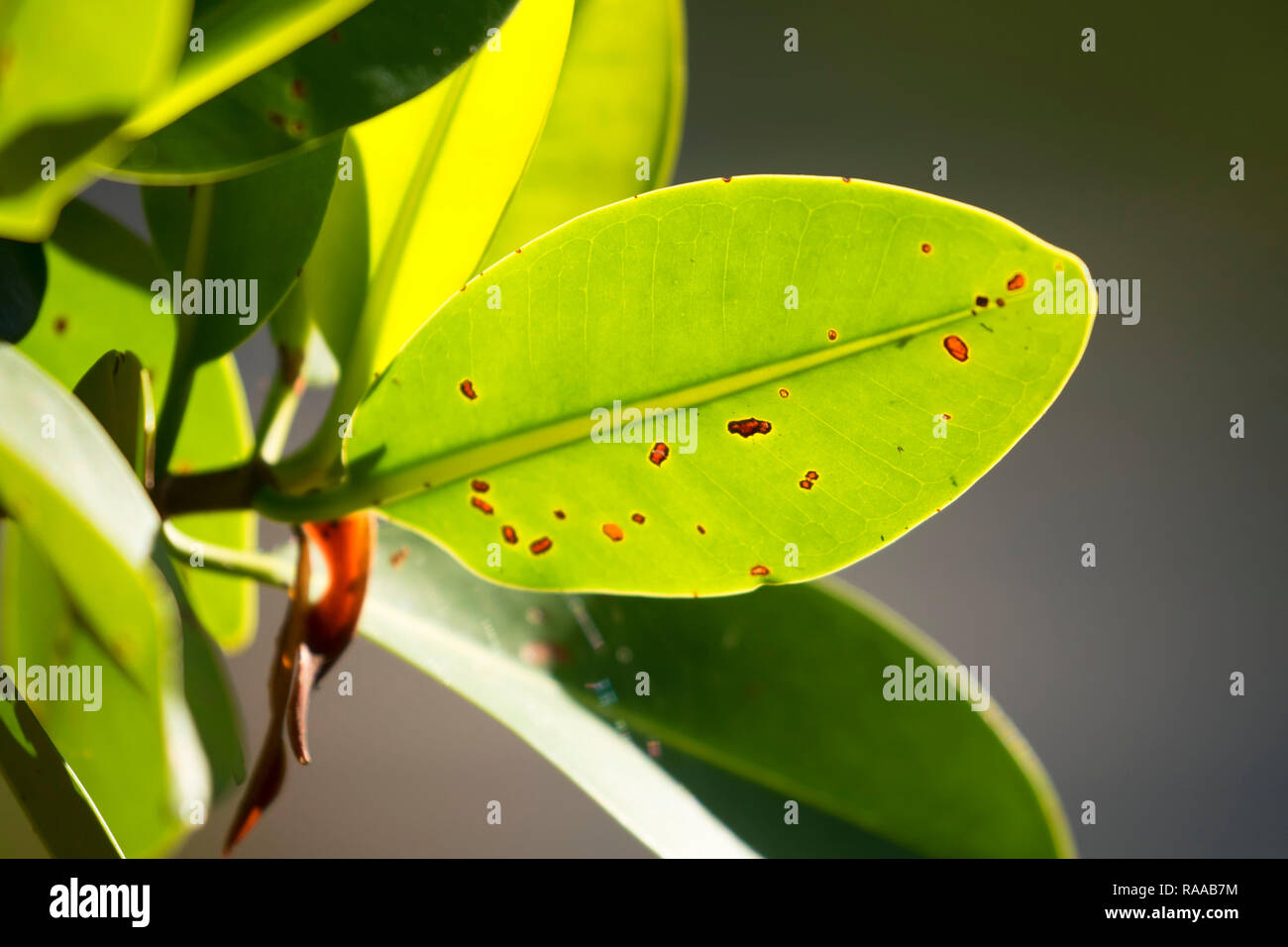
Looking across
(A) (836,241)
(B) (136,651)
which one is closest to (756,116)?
(A) (836,241)

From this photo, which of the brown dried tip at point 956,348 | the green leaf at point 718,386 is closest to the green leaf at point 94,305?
the green leaf at point 718,386

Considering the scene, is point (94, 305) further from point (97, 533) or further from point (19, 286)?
point (97, 533)
